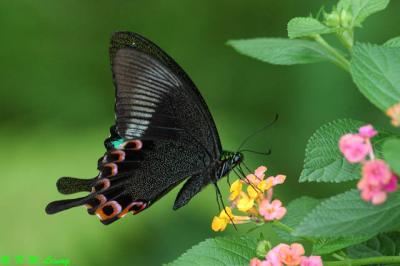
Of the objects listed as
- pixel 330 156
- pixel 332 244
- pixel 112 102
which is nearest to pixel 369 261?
pixel 332 244

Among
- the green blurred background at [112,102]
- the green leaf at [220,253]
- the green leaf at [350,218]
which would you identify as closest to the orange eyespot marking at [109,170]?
the green leaf at [220,253]

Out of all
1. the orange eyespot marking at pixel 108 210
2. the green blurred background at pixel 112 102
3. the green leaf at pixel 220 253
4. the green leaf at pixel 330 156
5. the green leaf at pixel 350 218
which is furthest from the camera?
the green blurred background at pixel 112 102

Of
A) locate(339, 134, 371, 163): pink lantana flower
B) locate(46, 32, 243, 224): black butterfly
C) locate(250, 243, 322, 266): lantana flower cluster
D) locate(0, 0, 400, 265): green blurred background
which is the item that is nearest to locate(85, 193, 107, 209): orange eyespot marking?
locate(46, 32, 243, 224): black butterfly

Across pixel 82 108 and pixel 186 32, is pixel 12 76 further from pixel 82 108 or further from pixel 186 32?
pixel 186 32

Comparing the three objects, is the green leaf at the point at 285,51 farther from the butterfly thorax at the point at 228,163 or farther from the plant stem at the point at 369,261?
the plant stem at the point at 369,261

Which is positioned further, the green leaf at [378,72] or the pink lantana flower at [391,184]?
the green leaf at [378,72]

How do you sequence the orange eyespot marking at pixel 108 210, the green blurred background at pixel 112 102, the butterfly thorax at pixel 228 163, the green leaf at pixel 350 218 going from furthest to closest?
1. the green blurred background at pixel 112 102
2. the butterfly thorax at pixel 228 163
3. the orange eyespot marking at pixel 108 210
4. the green leaf at pixel 350 218
